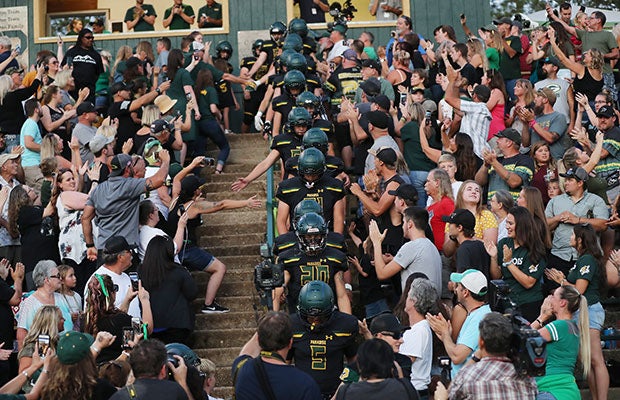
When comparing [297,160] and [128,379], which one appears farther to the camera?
[297,160]

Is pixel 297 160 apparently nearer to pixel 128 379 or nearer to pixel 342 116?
pixel 342 116

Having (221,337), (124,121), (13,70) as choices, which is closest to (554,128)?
(221,337)

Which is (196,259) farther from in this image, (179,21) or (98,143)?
(179,21)

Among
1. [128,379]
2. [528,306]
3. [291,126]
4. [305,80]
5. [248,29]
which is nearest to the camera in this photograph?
[128,379]

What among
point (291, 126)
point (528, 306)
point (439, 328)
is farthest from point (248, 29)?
point (439, 328)

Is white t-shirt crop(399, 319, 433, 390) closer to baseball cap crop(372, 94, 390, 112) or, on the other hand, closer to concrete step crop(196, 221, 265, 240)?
concrete step crop(196, 221, 265, 240)

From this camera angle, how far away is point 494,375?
7473 mm

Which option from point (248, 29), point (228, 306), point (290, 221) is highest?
point (248, 29)

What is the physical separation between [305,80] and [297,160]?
2.34 meters

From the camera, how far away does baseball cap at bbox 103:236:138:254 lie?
1065 cm

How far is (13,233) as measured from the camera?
515 inches

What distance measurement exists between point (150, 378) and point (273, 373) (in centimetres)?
81

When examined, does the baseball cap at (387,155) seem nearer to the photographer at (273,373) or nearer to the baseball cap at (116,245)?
the baseball cap at (116,245)

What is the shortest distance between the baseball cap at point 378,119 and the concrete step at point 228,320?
2.90 m
